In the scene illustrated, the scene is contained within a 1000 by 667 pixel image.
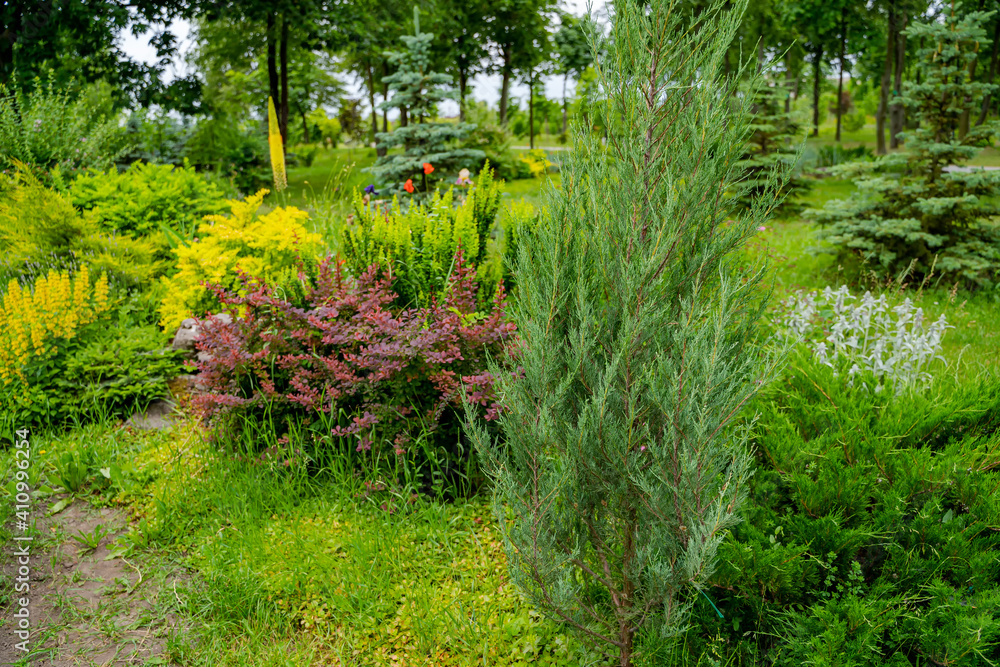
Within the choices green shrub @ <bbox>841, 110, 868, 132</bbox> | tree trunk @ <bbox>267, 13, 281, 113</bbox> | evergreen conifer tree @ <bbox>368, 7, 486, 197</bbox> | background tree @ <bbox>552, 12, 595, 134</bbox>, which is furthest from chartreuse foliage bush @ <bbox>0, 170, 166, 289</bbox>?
green shrub @ <bbox>841, 110, 868, 132</bbox>

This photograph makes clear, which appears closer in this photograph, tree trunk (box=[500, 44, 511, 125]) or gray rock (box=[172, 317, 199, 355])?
gray rock (box=[172, 317, 199, 355])

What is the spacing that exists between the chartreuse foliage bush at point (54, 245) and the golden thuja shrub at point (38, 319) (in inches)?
32.2

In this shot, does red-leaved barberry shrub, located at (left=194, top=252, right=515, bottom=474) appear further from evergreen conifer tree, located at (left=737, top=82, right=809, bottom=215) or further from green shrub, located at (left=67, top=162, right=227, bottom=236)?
evergreen conifer tree, located at (left=737, top=82, right=809, bottom=215)

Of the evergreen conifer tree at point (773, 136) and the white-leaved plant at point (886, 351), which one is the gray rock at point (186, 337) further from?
the evergreen conifer tree at point (773, 136)

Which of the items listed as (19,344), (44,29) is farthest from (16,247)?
(44,29)

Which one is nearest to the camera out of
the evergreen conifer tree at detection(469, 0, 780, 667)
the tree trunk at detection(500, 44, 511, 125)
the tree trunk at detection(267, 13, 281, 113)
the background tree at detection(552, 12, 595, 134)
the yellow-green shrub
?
the evergreen conifer tree at detection(469, 0, 780, 667)

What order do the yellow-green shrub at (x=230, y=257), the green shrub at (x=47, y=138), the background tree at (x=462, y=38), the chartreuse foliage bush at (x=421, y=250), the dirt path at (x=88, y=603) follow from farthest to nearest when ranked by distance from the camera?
1. the background tree at (x=462, y=38)
2. the green shrub at (x=47, y=138)
3. the yellow-green shrub at (x=230, y=257)
4. the chartreuse foliage bush at (x=421, y=250)
5. the dirt path at (x=88, y=603)

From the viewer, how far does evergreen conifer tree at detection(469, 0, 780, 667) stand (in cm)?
184

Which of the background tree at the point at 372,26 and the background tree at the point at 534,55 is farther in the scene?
the background tree at the point at 534,55

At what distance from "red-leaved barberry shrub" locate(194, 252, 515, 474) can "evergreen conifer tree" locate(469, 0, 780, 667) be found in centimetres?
123

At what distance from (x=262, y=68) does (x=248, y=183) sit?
999 centimetres

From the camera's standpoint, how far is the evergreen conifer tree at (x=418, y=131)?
7742mm

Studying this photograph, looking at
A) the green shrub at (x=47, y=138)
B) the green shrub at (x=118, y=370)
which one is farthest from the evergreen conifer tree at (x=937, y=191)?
the green shrub at (x=47, y=138)

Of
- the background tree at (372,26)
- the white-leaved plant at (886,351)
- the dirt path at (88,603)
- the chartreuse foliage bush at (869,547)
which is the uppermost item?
the background tree at (372,26)
